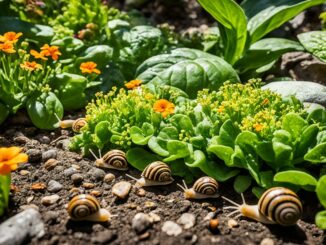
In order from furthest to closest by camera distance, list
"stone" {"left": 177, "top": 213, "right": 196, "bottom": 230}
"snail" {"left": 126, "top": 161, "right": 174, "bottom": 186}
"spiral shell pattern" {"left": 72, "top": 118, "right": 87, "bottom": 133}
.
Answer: "spiral shell pattern" {"left": 72, "top": 118, "right": 87, "bottom": 133}, "snail" {"left": 126, "top": 161, "right": 174, "bottom": 186}, "stone" {"left": 177, "top": 213, "right": 196, "bottom": 230}

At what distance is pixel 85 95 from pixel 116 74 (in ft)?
1.07

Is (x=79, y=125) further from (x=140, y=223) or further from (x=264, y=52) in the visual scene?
(x=264, y=52)

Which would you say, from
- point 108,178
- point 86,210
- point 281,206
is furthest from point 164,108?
point 281,206

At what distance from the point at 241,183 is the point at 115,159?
790 millimetres

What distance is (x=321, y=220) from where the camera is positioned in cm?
244

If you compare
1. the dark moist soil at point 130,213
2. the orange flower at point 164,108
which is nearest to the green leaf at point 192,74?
the orange flower at point 164,108

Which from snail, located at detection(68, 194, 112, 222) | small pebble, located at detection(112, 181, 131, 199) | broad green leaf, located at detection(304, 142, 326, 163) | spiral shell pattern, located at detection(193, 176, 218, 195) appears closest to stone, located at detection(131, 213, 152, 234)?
snail, located at detection(68, 194, 112, 222)

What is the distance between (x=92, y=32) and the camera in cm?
420

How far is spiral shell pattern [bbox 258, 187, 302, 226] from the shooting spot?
7.70 ft

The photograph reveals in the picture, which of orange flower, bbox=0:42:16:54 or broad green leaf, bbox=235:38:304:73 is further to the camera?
broad green leaf, bbox=235:38:304:73

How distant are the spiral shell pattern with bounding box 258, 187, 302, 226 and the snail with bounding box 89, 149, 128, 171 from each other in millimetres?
955

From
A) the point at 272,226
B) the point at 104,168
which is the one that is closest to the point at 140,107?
the point at 104,168

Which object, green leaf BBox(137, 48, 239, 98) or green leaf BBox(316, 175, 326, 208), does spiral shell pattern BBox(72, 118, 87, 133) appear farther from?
green leaf BBox(316, 175, 326, 208)

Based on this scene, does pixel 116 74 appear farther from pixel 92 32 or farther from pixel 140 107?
pixel 140 107
